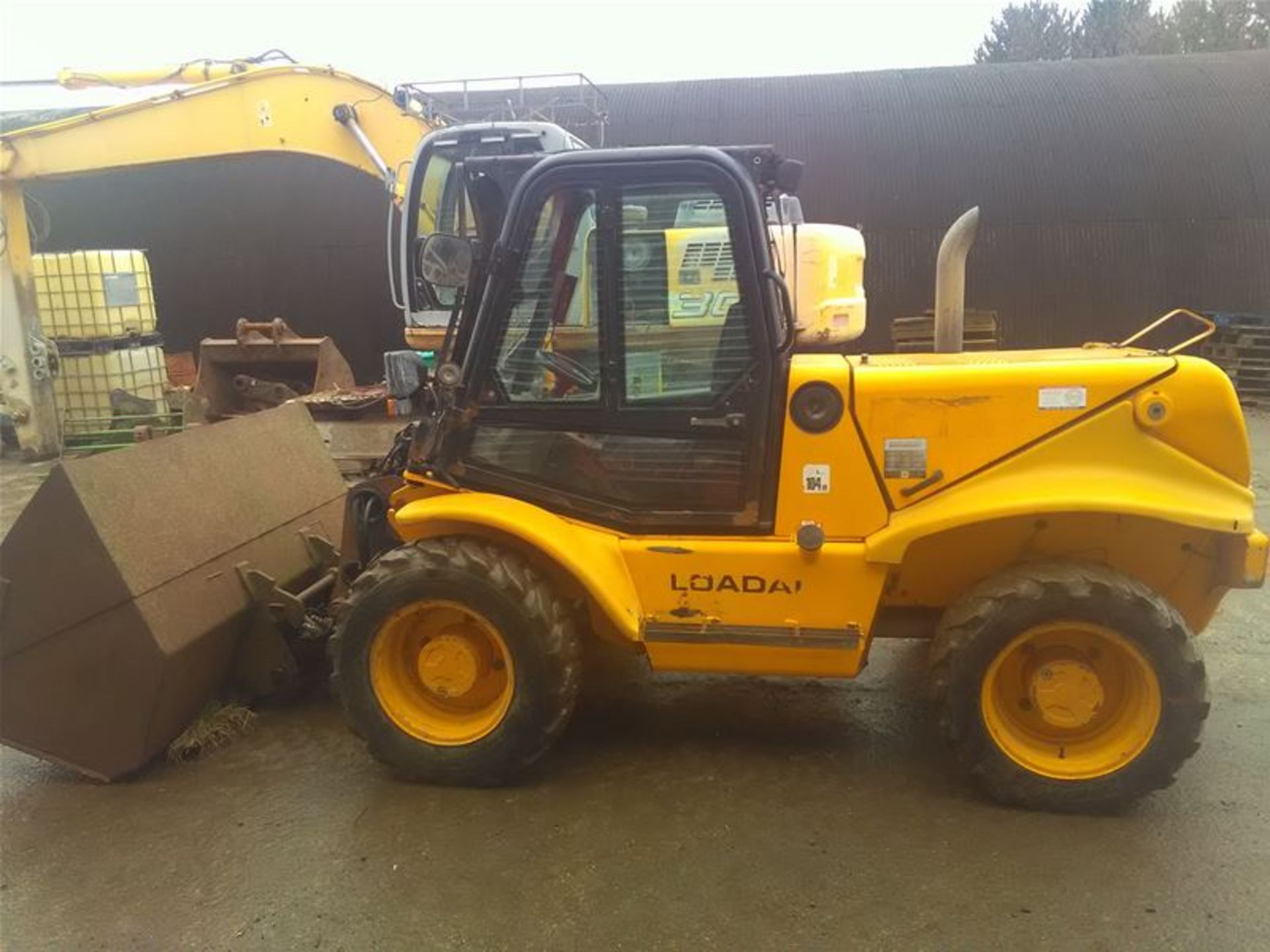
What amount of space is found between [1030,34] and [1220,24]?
34.6ft

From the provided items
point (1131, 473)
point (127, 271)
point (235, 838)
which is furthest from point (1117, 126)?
point (235, 838)

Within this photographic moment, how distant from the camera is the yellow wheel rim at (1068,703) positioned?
326 centimetres

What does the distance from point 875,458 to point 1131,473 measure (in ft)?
2.74

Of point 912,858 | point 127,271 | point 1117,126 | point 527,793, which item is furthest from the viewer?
point 1117,126

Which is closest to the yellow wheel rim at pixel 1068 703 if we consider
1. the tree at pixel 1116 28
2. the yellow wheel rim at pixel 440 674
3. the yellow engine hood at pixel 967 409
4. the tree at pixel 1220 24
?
the yellow engine hood at pixel 967 409

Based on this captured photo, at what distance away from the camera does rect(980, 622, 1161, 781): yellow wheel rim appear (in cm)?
326

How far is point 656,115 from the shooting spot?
13.0m

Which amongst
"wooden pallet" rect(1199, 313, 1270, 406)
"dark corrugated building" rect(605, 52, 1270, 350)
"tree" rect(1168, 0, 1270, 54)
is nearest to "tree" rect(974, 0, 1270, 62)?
"tree" rect(1168, 0, 1270, 54)

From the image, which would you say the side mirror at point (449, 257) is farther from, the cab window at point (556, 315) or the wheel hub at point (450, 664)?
the wheel hub at point (450, 664)

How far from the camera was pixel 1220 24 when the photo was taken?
31.2 meters

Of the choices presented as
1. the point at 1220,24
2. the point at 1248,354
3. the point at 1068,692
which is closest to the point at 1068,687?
the point at 1068,692

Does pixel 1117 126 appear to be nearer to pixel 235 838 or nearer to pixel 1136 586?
pixel 1136 586

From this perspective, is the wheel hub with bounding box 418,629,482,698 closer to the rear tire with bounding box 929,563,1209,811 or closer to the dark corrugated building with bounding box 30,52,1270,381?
the rear tire with bounding box 929,563,1209,811

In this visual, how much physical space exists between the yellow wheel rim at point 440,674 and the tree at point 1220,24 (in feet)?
109
